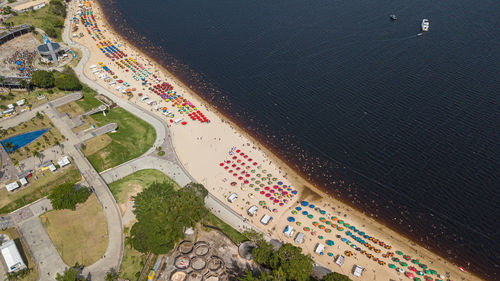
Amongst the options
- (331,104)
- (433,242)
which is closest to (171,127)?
(331,104)

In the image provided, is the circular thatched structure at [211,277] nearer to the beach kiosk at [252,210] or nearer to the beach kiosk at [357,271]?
the beach kiosk at [252,210]


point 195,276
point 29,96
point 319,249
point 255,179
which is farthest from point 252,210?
point 29,96

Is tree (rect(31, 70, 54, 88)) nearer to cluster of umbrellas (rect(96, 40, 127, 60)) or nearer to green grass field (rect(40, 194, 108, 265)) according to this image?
cluster of umbrellas (rect(96, 40, 127, 60))

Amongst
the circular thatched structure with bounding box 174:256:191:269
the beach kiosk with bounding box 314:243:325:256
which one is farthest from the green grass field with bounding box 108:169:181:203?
the beach kiosk with bounding box 314:243:325:256

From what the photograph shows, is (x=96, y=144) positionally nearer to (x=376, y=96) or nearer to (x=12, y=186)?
(x=12, y=186)

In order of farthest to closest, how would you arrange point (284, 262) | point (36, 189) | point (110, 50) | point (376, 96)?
point (110, 50) < point (376, 96) < point (36, 189) < point (284, 262)

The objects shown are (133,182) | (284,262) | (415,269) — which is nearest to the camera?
(284,262)
